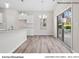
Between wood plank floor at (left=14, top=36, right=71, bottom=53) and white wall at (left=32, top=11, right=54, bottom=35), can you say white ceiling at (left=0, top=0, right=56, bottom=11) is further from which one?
wood plank floor at (left=14, top=36, right=71, bottom=53)

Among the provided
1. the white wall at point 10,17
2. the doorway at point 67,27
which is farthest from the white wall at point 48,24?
the doorway at point 67,27

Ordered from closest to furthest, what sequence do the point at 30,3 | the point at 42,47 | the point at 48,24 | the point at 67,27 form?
the point at 42,47 < the point at 67,27 < the point at 30,3 < the point at 48,24

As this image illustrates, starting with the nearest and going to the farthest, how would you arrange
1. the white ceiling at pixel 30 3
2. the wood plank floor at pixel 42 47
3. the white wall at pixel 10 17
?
the wood plank floor at pixel 42 47
the white ceiling at pixel 30 3
the white wall at pixel 10 17

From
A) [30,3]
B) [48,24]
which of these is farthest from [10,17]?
[48,24]

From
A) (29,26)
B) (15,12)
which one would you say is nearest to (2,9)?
(15,12)

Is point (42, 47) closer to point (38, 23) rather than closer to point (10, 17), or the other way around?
point (10, 17)

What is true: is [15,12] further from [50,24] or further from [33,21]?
[50,24]

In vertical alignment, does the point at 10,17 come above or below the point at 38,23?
above

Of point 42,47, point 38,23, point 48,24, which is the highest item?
point 38,23

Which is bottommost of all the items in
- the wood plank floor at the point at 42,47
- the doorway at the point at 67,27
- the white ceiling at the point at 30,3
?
the wood plank floor at the point at 42,47

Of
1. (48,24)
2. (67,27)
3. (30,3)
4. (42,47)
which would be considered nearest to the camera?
(42,47)

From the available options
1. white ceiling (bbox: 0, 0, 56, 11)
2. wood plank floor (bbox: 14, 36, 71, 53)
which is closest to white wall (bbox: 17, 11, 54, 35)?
white ceiling (bbox: 0, 0, 56, 11)

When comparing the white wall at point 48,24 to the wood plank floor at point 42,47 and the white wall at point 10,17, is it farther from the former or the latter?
the wood plank floor at point 42,47

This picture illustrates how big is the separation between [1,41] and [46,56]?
2.32m
